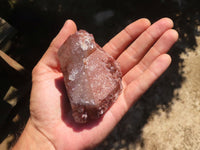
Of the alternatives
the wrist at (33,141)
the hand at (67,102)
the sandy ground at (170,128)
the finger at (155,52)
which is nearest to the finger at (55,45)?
the hand at (67,102)

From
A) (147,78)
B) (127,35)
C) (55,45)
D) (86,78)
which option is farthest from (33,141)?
(127,35)

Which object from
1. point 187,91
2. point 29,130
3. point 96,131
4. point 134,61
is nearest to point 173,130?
point 187,91

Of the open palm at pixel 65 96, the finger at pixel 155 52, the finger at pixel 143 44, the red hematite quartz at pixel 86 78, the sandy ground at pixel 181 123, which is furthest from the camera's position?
the sandy ground at pixel 181 123

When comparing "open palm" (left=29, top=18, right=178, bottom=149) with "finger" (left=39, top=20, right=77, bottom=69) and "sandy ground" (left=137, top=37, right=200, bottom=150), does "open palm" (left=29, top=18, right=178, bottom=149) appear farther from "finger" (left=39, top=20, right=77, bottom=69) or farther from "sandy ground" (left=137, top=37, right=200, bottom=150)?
"sandy ground" (left=137, top=37, right=200, bottom=150)

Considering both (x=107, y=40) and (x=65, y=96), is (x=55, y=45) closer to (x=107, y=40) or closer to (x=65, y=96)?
(x=65, y=96)

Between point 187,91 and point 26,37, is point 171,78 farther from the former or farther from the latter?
point 26,37

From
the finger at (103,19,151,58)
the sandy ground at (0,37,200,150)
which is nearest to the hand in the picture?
the finger at (103,19,151,58)

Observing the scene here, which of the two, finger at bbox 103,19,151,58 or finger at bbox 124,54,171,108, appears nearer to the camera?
finger at bbox 124,54,171,108

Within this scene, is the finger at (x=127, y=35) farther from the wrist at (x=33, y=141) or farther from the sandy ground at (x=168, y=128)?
the wrist at (x=33, y=141)
